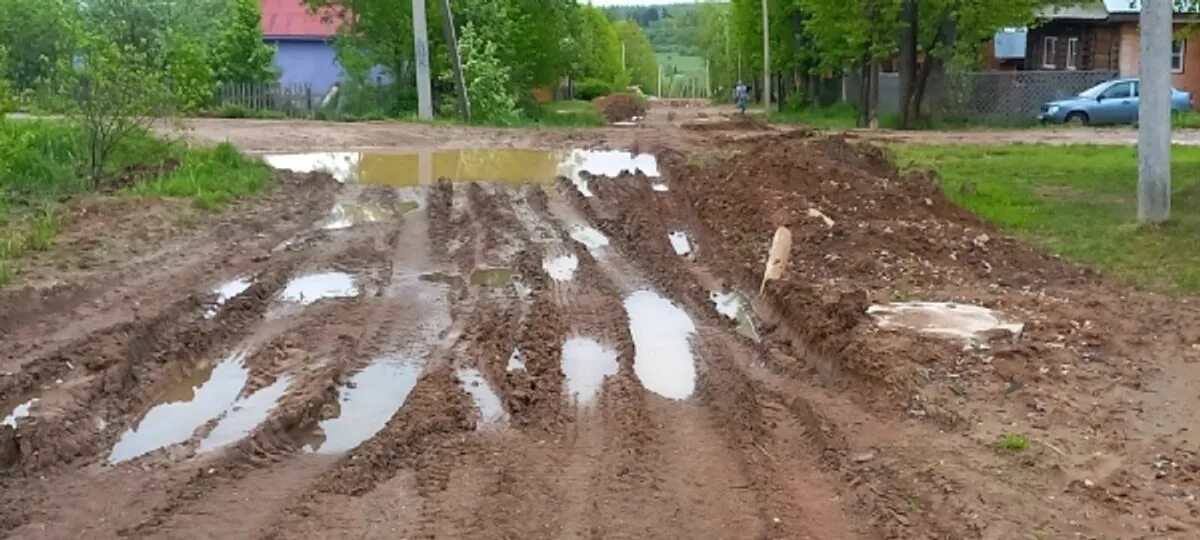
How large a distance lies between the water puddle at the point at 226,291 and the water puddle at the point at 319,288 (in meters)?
0.36

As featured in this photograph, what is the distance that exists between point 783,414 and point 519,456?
1667 millimetres

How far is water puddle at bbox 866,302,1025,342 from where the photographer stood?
845 cm

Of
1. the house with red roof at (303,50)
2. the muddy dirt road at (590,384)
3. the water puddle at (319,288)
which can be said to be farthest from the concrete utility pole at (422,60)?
the water puddle at (319,288)

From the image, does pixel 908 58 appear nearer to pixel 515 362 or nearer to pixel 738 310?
pixel 738 310

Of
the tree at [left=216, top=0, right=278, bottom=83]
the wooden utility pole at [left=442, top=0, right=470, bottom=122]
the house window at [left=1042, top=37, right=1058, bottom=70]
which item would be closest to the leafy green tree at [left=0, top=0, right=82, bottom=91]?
the tree at [left=216, top=0, right=278, bottom=83]

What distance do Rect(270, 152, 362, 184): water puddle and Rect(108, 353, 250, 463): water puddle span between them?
11.2m

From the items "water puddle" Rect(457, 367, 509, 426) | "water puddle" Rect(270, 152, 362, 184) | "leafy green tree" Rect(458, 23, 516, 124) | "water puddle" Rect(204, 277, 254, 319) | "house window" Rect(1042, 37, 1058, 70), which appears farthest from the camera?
"house window" Rect(1042, 37, 1058, 70)

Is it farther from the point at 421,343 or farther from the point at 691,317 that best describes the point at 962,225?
the point at 421,343

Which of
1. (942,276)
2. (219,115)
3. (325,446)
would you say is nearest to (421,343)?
(325,446)

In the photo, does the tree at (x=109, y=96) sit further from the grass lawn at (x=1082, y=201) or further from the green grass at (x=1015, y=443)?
the green grass at (x=1015, y=443)

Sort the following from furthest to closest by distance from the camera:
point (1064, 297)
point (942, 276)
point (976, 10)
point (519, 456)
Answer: point (976, 10)
point (942, 276)
point (1064, 297)
point (519, 456)

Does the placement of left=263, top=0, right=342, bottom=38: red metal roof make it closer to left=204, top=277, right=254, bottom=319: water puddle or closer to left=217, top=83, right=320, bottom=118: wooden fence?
left=217, top=83, right=320, bottom=118: wooden fence

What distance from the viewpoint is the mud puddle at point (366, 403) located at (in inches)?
265

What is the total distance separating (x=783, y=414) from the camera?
283 inches
